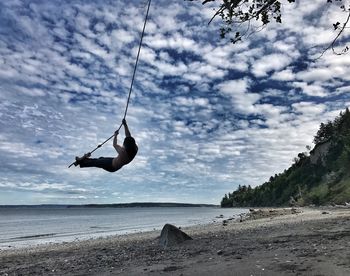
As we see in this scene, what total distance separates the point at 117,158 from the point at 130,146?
0.65 meters

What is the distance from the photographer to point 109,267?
627 inches

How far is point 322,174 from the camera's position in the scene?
136125mm

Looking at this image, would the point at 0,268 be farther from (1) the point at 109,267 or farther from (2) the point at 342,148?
(2) the point at 342,148

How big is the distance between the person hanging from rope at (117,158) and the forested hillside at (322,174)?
237ft

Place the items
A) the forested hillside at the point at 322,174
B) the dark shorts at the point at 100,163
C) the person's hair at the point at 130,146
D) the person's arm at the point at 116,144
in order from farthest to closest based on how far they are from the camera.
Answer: the forested hillside at the point at 322,174 < the dark shorts at the point at 100,163 < the person's arm at the point at 116,144 < the person's hair at the point at 130,146

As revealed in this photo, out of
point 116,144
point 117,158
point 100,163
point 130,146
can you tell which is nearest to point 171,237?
point 100,163

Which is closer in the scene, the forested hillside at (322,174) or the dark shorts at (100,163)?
the dark shorts at (100,163)

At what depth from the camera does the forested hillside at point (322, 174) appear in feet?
323

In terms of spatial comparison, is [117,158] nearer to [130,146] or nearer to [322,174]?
[130,146]

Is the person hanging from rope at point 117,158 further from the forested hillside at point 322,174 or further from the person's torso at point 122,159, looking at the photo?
the forested hillside at point 322,174

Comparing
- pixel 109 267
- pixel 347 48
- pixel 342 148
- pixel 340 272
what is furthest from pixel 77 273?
pixel 342 148

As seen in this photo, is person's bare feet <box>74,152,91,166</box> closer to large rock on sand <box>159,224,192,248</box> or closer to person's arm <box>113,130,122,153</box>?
person's arm <box>113,130,122,153</box>

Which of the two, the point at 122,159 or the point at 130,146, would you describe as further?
the point at 122,159

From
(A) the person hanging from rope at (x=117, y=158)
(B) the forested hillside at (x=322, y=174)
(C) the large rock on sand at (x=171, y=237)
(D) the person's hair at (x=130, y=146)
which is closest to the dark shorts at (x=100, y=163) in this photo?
(A) the person hanging from rope at (x=117, y=158)
